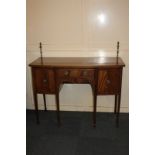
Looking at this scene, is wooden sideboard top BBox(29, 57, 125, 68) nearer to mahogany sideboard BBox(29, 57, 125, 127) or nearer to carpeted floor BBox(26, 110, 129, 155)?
mahogany sideboard BBox(29, 57, 125, 127)

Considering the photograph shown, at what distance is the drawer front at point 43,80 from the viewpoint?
8.64ft

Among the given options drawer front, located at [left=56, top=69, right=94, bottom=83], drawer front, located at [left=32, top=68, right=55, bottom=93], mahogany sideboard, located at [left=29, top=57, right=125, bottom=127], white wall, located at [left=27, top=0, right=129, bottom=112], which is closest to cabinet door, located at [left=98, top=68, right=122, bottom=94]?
mahogany sideboard, located at [left=29, top=57, right=125, bottom=127]

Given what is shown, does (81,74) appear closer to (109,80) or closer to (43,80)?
(109,80)

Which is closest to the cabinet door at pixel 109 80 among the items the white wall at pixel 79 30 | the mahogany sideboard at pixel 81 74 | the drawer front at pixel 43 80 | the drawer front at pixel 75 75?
the mahogany sideboard at pixel 81 74

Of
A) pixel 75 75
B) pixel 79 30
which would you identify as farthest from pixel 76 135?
pixel 79 30

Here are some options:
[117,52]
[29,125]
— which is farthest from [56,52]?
[29,125]

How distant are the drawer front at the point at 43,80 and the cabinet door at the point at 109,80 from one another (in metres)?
0.57

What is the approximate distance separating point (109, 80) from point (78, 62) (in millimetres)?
428

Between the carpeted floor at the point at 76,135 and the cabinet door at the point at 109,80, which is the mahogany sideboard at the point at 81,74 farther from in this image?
the carpeted floor at the point at 76,135

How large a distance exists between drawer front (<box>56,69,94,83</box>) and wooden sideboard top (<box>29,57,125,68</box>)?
67 millimetres

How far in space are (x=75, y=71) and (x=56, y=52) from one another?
56cm

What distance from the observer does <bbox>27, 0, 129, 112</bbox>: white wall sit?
9.28ft
